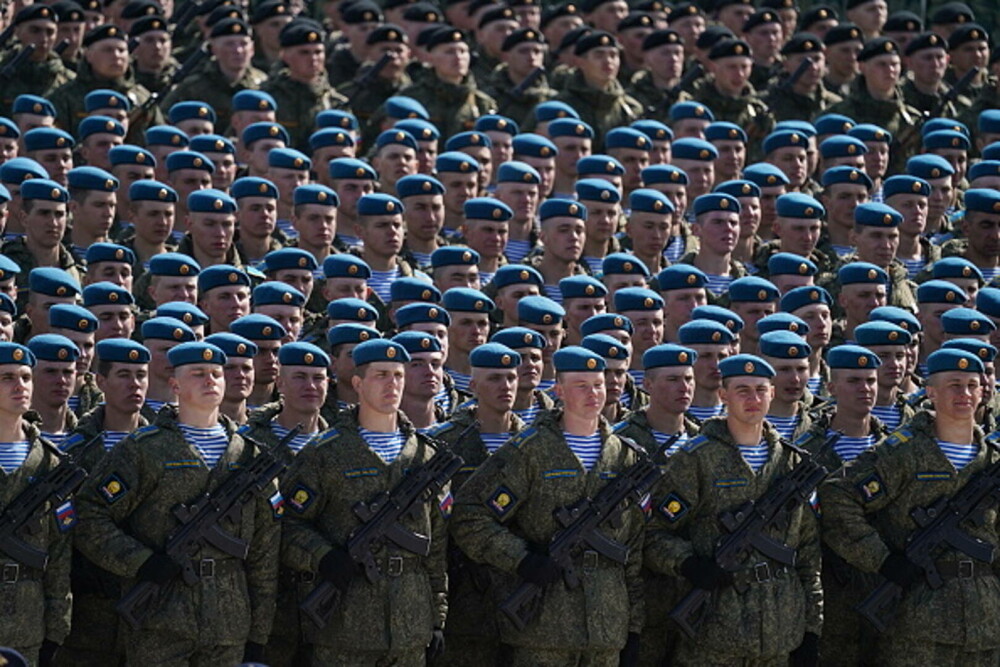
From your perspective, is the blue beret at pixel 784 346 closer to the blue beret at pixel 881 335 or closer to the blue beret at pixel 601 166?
the blue beret at pixel 881 335

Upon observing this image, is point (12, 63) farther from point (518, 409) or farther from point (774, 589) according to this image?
point (774, 589)

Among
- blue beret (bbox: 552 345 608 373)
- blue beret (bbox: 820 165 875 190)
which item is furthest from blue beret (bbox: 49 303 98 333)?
blue beret (bbox: 820 165 875 190)

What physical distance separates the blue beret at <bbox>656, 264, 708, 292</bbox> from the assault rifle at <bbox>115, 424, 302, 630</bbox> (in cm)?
487

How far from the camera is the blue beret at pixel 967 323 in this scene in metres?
16.7

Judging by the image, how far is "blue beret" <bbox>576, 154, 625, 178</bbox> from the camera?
1975cm

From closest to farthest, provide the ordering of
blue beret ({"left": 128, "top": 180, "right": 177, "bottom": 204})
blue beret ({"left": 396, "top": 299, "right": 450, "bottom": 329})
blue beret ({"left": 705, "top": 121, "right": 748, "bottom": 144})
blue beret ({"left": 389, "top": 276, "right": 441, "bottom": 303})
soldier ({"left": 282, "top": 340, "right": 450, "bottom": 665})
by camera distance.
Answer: soldier ({"left": 282, "top": 340, "right": 450, "bottom": 665}) → blue beret ({"left": 396, "top": 299, "right": 450, "bottom": 329}) → blue beret ({"left": 389, "top": 276, "right": 441, "bottom": 303}) → blue beret ({"left": 128, "top": 180, "right": 177, "bottom": 204}) → blue beret ({"left": 705, "top": 121, "right": 748, "bottom": 144})

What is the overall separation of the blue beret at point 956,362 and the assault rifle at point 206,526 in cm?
427

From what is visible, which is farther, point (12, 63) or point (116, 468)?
point (12, 63)

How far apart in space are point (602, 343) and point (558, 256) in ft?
10.3

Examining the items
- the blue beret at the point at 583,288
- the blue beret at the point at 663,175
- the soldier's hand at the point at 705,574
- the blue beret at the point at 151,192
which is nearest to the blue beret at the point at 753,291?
the blue beret at the point at 583,288

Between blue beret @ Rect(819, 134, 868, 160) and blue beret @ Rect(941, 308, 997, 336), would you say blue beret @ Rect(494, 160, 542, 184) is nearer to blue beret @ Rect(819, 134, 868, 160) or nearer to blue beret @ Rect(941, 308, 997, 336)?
blue beret @ Rect(819, 134, 868, 160)

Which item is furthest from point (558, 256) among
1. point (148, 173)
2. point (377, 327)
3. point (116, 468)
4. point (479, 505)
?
point (116, 468)

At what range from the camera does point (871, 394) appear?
1553 centimetres

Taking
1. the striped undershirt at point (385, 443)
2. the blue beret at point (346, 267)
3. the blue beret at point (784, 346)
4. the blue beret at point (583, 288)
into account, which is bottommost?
the blue beret at point (583, 288)
